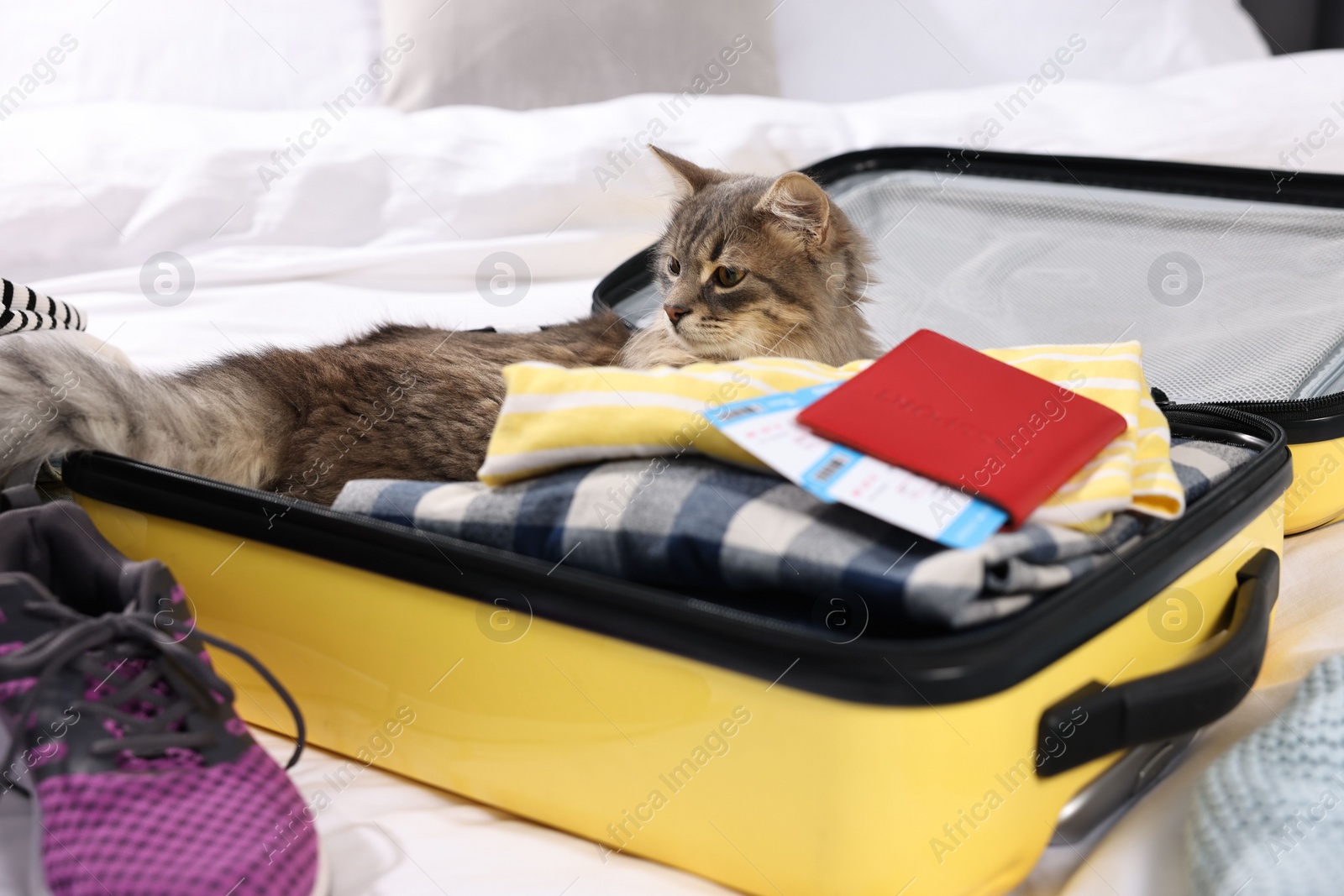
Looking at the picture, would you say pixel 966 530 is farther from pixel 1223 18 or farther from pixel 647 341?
pixel 1223 18

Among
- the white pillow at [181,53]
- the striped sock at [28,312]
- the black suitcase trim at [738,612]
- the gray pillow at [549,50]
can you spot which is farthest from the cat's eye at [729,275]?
the white pillow at [181,53]

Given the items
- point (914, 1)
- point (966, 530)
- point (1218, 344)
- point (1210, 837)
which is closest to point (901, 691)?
point (966, 530)

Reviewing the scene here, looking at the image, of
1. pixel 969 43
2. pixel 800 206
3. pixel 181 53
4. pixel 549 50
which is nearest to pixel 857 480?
pixel 800 206

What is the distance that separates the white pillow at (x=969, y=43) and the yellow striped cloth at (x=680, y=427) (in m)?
1.90

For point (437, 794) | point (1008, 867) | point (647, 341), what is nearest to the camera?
point (1008, 867)

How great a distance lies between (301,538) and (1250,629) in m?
0.69

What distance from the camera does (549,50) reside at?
6.86ft

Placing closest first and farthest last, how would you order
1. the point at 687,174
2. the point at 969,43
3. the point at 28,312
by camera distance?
the point at 28,312
the point at 687,174
the point at 969,43

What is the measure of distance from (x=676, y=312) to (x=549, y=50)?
1125 millimetres

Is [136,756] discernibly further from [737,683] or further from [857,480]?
[857,480]

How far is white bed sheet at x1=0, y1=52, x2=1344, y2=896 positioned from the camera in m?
1.52

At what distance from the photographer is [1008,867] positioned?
682 mm

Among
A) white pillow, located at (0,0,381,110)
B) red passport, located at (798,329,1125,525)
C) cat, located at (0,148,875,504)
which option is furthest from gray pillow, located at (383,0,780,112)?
red passport, located at (798,329,1125,525)

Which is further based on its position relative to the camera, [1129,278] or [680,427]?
[1129,278]
